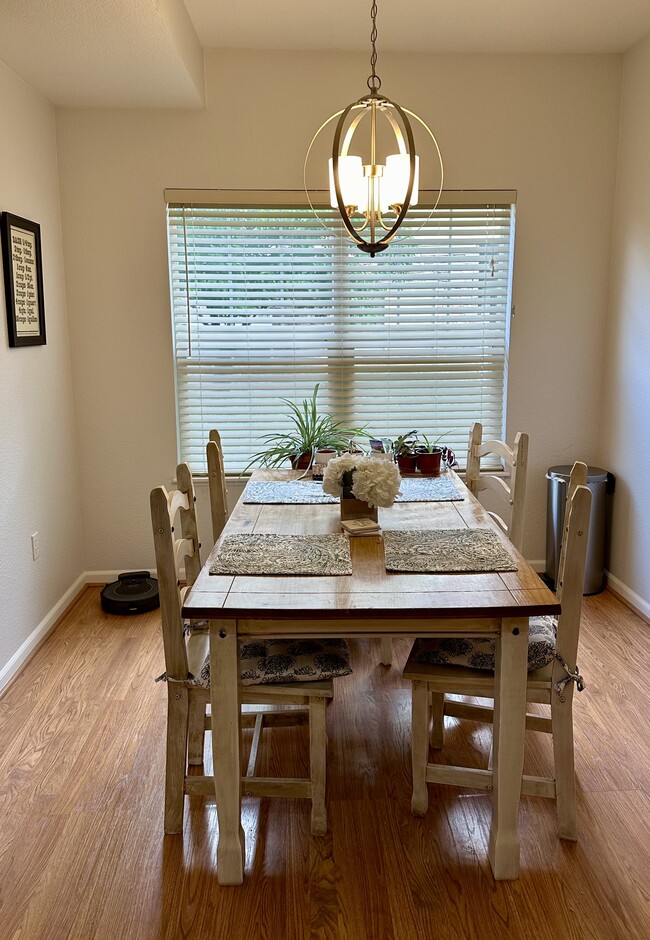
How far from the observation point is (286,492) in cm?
289

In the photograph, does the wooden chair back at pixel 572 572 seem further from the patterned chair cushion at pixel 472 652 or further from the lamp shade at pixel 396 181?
the lamp shade at pixel 396 181

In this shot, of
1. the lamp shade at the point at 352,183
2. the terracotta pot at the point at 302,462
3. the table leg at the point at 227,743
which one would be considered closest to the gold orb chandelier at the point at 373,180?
the lamp shade at the point at 352,183

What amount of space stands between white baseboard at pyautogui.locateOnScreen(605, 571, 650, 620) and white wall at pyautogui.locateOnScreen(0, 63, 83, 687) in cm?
286

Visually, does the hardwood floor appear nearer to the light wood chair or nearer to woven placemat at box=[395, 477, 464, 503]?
the light wood chair

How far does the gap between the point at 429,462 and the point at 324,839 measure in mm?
1644

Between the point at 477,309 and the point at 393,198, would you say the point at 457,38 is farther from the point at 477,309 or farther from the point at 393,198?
the point at 393,198

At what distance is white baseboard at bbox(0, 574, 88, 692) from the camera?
9.65 feet

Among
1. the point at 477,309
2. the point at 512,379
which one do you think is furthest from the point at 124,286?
the point at 512,379

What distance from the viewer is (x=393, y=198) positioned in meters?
2.16

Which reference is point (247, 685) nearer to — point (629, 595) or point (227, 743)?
point (227, 743)

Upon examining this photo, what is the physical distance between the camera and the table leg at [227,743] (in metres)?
1.76

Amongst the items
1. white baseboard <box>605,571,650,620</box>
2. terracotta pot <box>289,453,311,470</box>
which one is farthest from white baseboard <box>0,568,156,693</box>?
white baseboard <box>605,571,650,620</box>

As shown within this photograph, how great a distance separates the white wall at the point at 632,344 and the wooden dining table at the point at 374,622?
1931 mm

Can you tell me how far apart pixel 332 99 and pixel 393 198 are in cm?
180
